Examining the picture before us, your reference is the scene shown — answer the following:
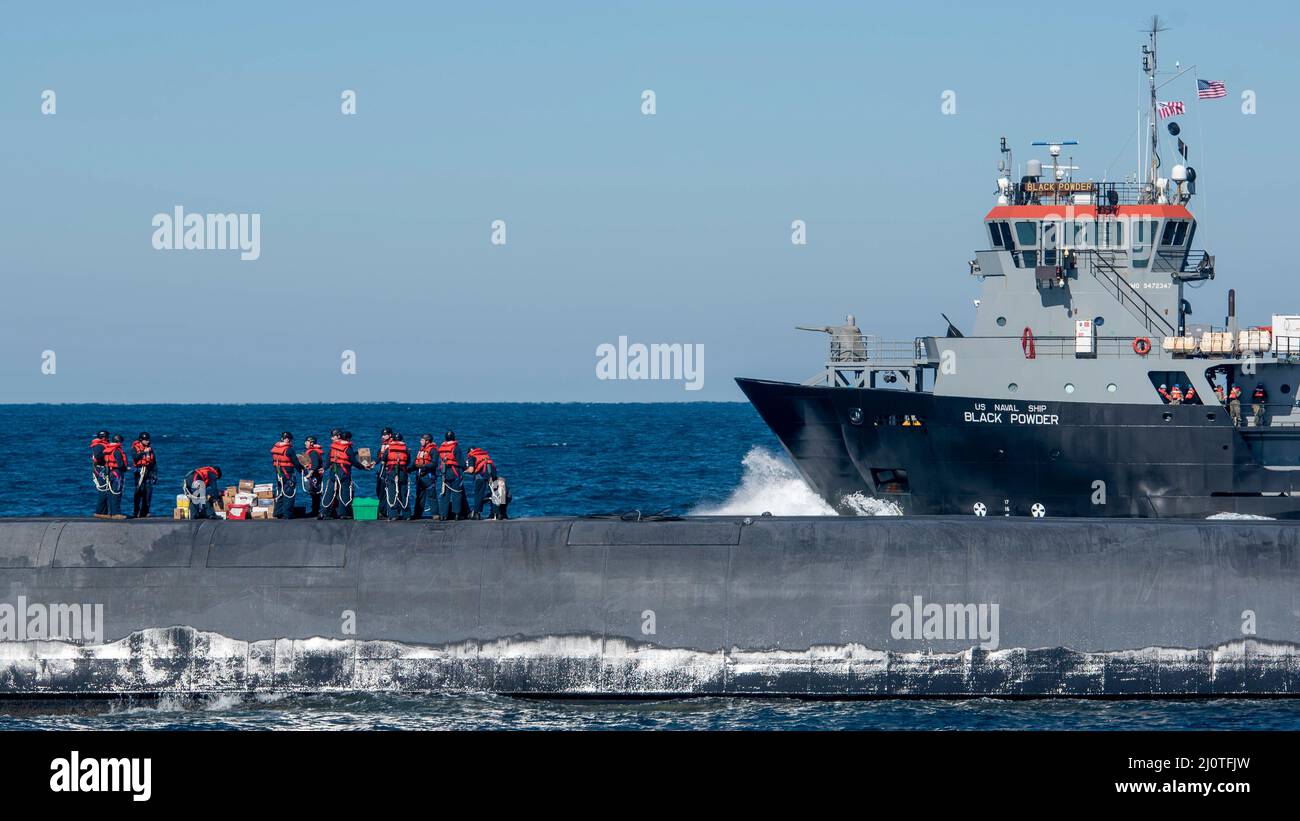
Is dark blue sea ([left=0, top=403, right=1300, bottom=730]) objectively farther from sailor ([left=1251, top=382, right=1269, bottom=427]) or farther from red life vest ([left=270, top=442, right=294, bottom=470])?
sailor ([left=1251, top=382, right=1269, bottom=427])

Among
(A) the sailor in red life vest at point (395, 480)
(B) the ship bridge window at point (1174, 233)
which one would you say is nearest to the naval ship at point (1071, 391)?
(B) the ship bridge window at point (1174, 233)

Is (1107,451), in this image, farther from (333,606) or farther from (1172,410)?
(333,606)

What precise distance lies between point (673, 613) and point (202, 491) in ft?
33.7

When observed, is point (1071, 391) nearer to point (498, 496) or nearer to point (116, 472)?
point (498, 496)

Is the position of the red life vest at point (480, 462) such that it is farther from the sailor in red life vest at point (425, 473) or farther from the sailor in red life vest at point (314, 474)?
the sailor in red life vest at point (314, 474)

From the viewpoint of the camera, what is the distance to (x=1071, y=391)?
41.5 m

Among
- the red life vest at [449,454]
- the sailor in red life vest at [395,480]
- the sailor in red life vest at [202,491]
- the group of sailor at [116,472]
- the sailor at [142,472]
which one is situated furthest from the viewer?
the sailor at [142,472]

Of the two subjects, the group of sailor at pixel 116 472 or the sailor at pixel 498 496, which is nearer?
the sailor at pixel 498 496

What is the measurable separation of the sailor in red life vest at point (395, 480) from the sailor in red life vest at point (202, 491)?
11.9ft

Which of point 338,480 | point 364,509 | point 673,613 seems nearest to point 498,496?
point 364,509

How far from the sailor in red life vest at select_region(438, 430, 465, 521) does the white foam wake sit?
16843 millimetres

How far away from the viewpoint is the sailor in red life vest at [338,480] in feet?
99.8

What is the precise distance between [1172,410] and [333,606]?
74.8 ft

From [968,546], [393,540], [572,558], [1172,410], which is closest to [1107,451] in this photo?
[1172,410]
